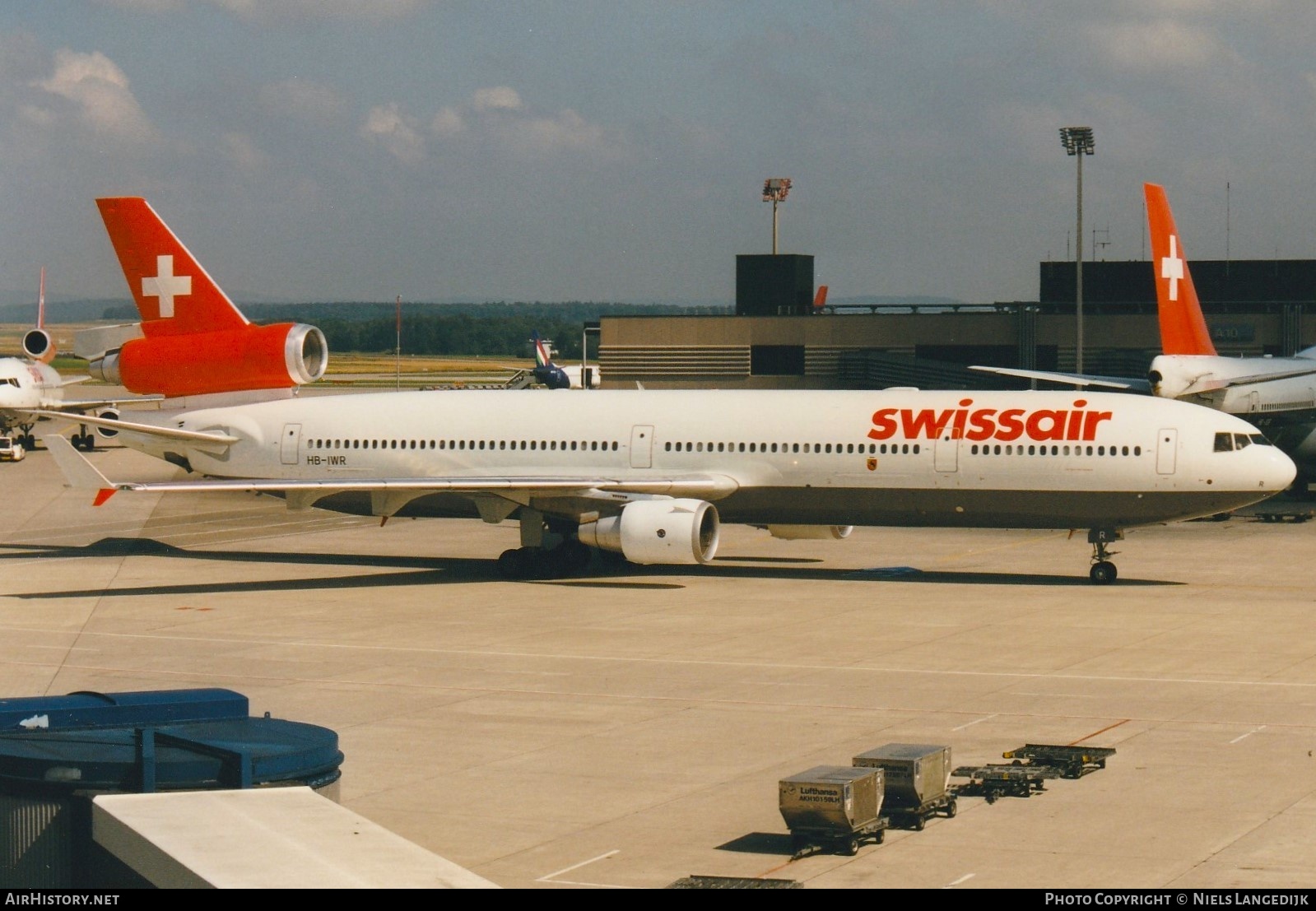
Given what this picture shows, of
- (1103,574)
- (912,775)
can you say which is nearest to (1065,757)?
(912,775)

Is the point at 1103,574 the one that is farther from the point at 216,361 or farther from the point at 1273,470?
the point at 216,361

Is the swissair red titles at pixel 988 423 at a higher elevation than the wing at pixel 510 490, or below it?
higher

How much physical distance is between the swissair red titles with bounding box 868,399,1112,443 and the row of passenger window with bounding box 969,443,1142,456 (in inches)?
7.7

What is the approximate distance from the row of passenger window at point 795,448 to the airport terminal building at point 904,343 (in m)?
38.9

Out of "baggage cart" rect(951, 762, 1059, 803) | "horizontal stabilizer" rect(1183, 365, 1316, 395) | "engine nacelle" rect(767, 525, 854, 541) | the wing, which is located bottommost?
"baggage cart" rect(951, 762, 1059, 803)

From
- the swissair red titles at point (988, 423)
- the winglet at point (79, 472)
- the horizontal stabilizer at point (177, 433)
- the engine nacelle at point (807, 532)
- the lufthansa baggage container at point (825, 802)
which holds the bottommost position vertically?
the lufthansa baggage container at point (825, 802)

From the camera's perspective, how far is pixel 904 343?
83250 mm

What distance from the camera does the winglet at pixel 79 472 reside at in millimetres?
35656

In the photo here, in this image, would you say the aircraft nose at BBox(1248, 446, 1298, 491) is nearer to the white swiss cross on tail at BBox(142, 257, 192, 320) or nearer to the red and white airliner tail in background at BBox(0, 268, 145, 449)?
the white swiss cross on tail at BBox(142, 257, 192, 320)

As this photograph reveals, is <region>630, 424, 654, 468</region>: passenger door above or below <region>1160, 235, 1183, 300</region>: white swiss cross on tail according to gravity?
below

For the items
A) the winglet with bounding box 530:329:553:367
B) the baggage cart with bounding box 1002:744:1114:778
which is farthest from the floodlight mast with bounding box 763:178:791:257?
the baggage cart with bounding box 1002:744:1114:778

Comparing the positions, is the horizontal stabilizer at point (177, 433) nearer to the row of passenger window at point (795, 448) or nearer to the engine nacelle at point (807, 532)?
the row of passenger window at point (795, 448)

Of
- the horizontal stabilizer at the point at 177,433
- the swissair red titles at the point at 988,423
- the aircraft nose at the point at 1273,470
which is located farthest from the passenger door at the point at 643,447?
the aircraft nose at the point at 1273,470

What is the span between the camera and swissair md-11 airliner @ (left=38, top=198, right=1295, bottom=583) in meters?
37.7
